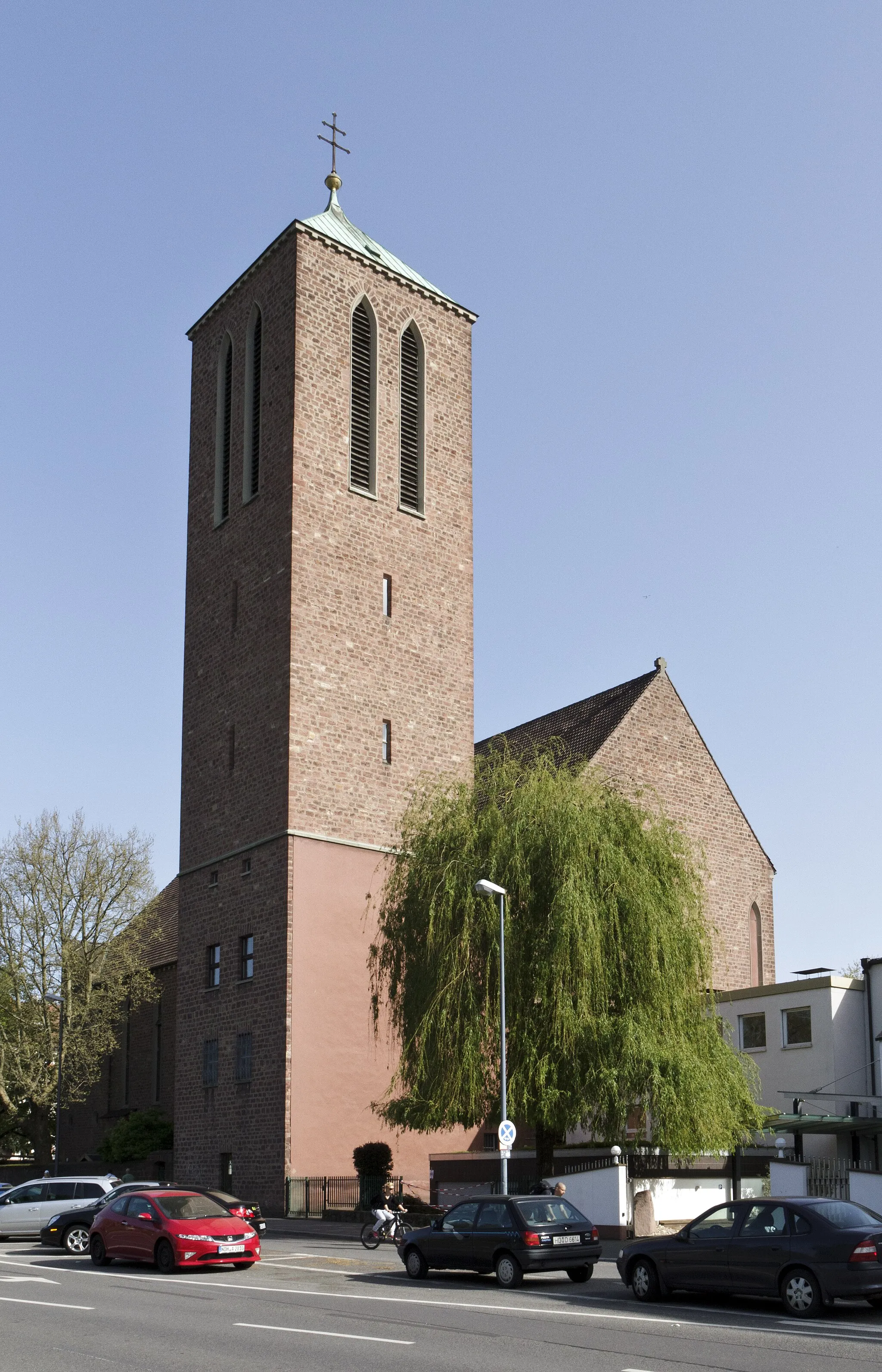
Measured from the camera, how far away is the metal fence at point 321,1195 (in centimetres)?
3422

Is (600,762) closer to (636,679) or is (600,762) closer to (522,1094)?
(636,679)

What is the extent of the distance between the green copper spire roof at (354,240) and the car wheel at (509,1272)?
103ft

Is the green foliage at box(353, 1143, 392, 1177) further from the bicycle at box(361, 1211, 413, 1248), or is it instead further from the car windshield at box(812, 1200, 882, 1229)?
the car windshield at box(812, 1200, 882, 1229)

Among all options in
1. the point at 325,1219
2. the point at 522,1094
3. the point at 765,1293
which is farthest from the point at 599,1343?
the point at 325,1219

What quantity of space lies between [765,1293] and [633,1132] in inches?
504

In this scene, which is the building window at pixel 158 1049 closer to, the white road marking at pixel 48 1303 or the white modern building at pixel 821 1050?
the white modern building at pixel 821 1050

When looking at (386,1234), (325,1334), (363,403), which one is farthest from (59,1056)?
(325,1334)

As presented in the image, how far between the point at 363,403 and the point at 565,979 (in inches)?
827

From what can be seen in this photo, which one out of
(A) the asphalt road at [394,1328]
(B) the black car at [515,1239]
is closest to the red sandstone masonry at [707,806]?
(B) the black car at [515,1239]

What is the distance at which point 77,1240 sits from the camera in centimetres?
2655

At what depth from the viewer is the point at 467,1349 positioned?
504 inches

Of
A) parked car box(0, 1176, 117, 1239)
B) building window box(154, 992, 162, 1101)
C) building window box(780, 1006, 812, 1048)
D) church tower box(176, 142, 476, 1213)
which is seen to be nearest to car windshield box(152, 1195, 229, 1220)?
parked car box(0, 1176, 117, 1239)

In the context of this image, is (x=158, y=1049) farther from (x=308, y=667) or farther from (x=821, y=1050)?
(x=821, y=1050)

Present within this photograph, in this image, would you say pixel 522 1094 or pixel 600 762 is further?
pixel 600 762
